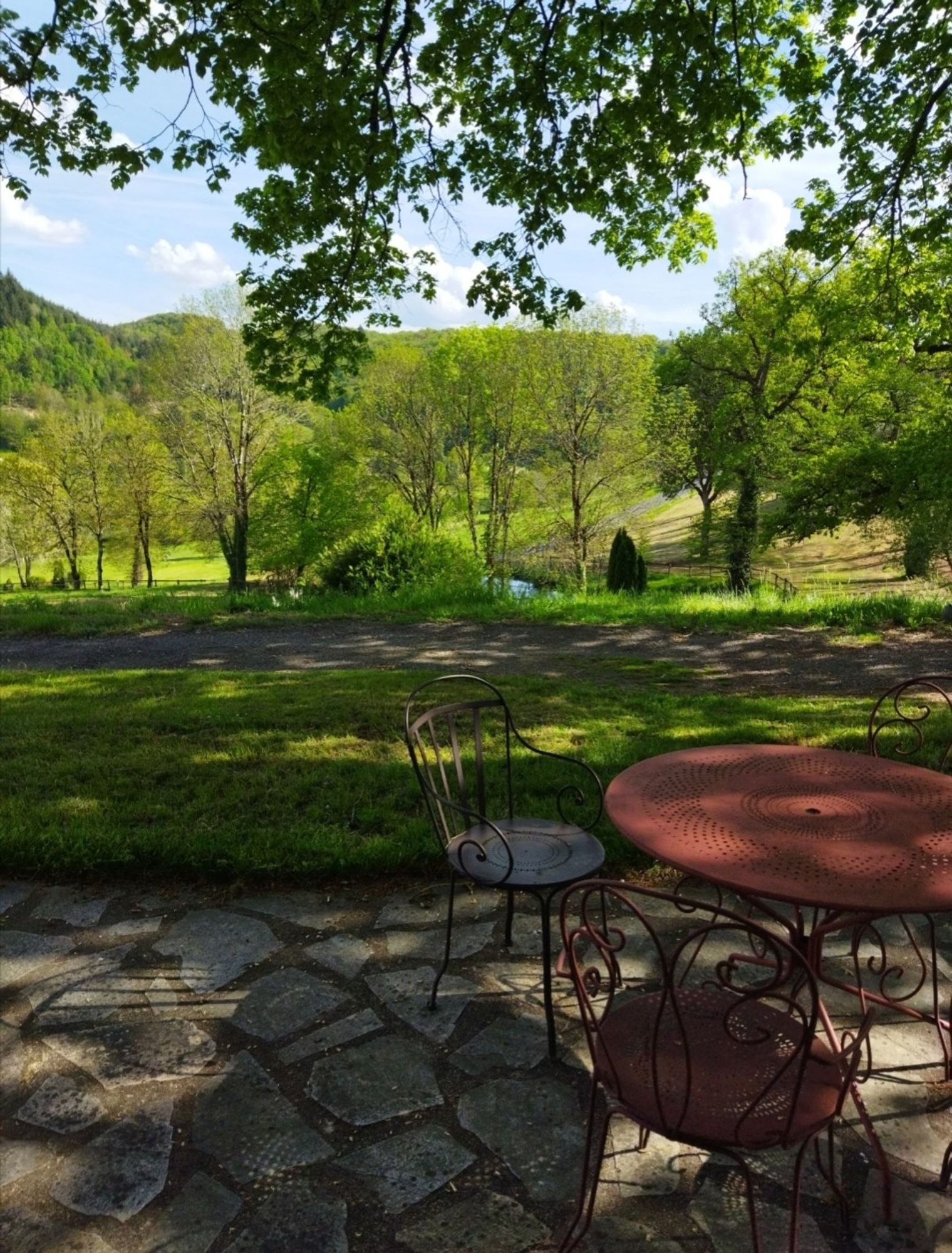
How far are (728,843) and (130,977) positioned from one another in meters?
2.33

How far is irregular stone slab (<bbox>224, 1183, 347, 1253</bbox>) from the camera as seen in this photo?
1.81 metres

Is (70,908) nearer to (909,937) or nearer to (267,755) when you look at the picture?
(267,755)

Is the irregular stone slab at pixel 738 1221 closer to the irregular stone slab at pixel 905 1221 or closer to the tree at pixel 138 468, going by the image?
the irregular stone slab at pixel 905 1221

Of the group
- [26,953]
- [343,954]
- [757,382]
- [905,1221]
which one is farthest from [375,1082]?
[757,382]

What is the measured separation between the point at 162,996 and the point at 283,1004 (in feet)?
1.56

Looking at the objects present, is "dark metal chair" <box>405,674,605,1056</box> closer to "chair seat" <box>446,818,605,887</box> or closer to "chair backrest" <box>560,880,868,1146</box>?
"chair seat" <box>446,818,605,887</box>

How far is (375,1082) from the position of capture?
2.35 meters

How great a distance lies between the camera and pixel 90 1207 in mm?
1927

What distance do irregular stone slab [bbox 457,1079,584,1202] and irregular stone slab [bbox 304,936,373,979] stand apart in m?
0.80

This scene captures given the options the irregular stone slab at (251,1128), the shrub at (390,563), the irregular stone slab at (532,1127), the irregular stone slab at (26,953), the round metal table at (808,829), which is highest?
the shrub at (390,563)

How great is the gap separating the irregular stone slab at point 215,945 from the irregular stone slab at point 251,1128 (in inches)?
21.8

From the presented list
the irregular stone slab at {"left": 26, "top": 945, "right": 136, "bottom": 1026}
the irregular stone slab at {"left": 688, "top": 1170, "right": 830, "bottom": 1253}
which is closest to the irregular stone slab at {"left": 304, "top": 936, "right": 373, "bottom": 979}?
the irregular stone slab at {"left": 26, "top": 945, "right": 136, "bottom": 1026}

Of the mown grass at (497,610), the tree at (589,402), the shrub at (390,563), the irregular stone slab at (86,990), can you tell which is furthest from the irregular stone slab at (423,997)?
the tree at (589,402)

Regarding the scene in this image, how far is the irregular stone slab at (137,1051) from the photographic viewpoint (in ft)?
7.89
